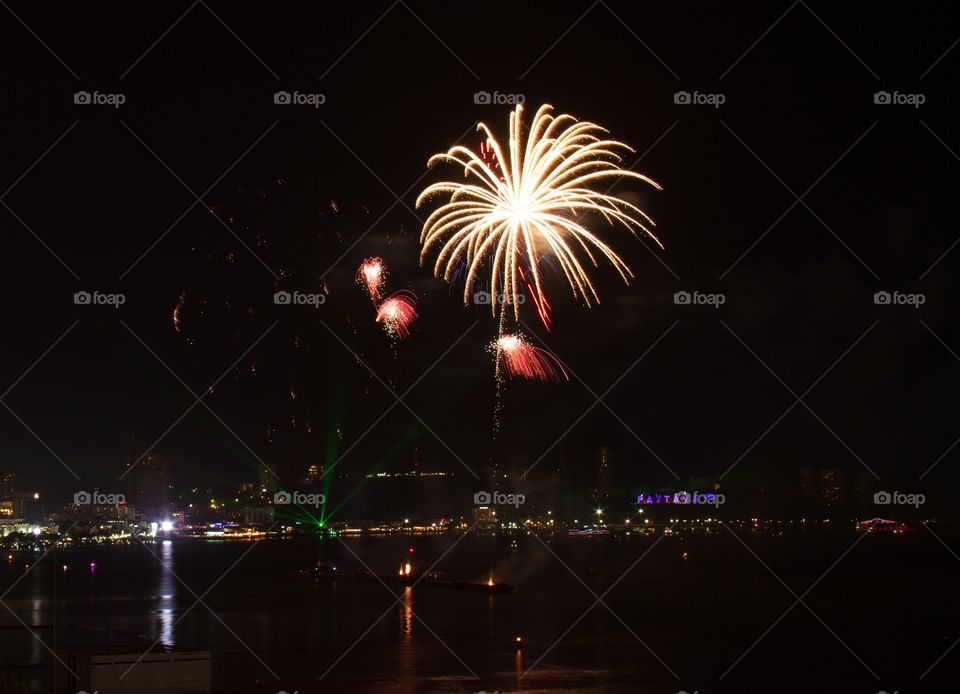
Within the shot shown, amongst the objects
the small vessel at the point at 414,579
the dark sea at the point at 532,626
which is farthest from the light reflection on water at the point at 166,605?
the small vessel at the point at 414,579

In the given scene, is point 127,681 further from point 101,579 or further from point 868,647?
point 101,579

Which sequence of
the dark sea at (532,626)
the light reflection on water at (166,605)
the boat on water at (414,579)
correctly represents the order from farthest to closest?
the boat on water at (414,579) < the light reflection on water at (166,605) < the dark sea at (532,626)

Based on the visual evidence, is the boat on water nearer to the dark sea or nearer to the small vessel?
the small vessel

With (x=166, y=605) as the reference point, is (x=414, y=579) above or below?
above

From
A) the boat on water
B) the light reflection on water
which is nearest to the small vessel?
the boat on water

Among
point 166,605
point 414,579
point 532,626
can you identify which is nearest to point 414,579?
point 414,579

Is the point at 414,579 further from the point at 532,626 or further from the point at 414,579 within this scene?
the point at 532,626

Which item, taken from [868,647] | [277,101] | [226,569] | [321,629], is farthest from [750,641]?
[226,569]

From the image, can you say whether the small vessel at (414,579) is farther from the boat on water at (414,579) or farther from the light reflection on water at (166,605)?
the light reflection on water at (166,605)

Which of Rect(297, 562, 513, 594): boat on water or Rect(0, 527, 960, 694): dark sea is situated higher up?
Rect(297, 562, 513, 594): boat on water

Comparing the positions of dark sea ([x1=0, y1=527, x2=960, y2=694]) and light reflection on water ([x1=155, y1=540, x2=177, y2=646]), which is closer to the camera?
dark sea ([x1=0, y1=527, x2=960, y2=694])

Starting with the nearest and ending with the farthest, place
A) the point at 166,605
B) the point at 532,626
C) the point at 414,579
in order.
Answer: the point at 532,626, the point at 166,605, the point at 414,579

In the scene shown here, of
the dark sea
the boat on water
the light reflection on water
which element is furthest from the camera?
the boat on water
